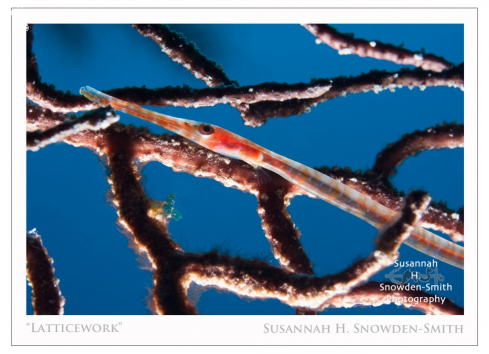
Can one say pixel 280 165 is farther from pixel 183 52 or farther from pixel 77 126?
pixel 77 126

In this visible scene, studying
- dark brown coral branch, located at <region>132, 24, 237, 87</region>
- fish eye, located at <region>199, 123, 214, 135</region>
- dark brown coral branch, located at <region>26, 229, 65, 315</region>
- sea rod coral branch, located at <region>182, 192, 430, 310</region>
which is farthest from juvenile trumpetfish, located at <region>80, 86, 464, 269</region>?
dark brown coral branch, located at <region>26, 229, 65, 315</region>

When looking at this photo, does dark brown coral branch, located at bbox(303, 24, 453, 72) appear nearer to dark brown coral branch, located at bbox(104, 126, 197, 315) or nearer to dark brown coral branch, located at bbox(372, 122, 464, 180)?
dark brown coral branch, located at bbox(372, 122, 464, 180)

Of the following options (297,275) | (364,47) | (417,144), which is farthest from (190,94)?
(417,144)

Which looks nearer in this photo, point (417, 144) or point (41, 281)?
point (41, 281)
